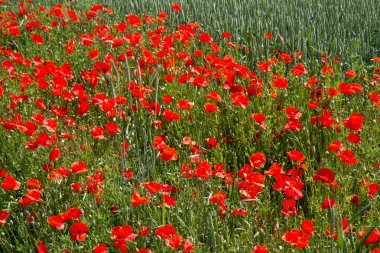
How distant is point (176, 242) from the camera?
195 centimetres

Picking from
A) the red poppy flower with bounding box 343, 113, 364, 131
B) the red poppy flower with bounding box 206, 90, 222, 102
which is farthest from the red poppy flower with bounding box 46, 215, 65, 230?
the red poppy flower with bounding box 343, 113, 364, 131

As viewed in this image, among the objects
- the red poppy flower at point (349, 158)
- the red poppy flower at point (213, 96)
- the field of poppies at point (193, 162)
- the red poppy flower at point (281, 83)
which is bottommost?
the field of poppies at point (193, 162)

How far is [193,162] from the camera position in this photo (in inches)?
101

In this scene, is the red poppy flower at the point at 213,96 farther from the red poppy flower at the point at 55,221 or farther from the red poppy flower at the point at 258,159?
the red poppy flower at the point at 55,221

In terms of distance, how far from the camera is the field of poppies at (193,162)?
218cm

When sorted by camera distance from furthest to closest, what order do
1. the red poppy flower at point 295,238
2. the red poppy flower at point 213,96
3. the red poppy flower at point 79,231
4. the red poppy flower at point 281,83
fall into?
the red poppy flower at point 281,83 < the red poppy flower at point 213,96 < the red poppy flower at point 79,231 < the red poppy flower at point 295,238

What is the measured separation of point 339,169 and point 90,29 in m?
3.24

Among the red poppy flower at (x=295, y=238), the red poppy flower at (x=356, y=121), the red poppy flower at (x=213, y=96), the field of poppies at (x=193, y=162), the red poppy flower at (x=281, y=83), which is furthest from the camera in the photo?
the red poppy flower at (x=281, y=83)

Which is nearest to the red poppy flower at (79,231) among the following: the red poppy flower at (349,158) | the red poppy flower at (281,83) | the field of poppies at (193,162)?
the field of poppies at (193,162)

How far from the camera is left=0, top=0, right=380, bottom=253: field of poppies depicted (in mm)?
2180

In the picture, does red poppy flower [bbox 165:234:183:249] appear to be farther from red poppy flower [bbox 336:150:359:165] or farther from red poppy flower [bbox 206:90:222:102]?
red poppy flower [bbox 206:90:222:102]

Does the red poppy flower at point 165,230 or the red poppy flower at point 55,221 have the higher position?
the red poppy flower at point 165,230

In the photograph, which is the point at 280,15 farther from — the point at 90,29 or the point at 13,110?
the point at 13,110

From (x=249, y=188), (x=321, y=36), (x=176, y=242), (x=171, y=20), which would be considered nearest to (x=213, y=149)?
(x=249, y=188)
